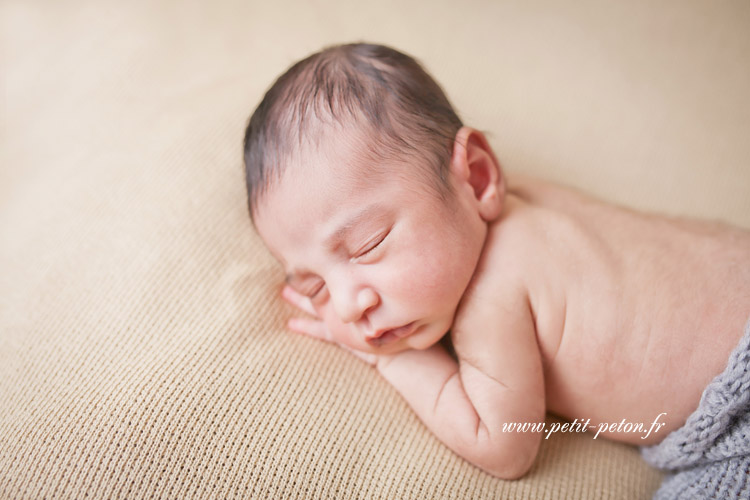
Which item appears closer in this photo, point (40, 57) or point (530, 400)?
point (530, 400)

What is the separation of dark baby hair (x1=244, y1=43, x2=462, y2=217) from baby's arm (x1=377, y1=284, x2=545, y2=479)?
27 cm

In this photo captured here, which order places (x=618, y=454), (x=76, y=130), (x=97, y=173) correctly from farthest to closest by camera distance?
(x=76, y=130)
(x=97, y=173)
(x=618, y=454)

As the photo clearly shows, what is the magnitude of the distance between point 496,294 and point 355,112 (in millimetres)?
434

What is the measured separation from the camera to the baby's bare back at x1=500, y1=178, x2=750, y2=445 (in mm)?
1024

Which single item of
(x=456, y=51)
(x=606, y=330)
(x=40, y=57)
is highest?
(x=456, y=51)

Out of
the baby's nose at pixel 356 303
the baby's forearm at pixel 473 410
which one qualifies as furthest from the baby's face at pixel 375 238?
the baby's forearm at pixel 473 410

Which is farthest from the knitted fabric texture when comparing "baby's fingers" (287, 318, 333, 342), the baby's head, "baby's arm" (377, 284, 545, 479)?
"baby's fingers" (287, 318, 333, 342)

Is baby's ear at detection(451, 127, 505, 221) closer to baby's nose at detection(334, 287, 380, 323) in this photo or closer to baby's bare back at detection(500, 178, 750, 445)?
baby's bare back at detection(500, 178, 750, 445)

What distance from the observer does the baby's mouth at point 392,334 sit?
3.44 ft

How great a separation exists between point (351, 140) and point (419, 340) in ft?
1.31

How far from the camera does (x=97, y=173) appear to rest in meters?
1.32

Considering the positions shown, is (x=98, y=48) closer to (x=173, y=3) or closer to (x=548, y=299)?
(x=173, y=3)

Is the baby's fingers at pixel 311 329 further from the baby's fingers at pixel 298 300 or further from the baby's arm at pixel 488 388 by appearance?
the baby's arm at pixel 488 388

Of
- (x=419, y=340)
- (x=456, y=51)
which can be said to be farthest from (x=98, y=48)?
(x=419, y=340)
